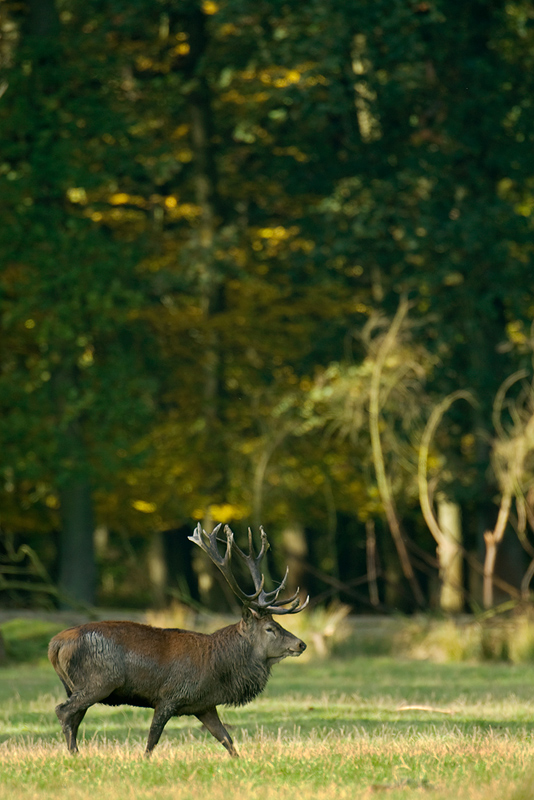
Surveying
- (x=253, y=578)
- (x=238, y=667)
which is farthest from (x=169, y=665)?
(x=253, y=578)

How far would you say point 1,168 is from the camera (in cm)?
2295

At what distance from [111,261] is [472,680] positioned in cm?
1088

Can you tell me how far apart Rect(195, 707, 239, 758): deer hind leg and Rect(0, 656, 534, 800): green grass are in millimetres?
121

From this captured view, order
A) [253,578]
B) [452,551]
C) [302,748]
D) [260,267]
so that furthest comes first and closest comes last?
[260,267] < [452,551] < [253,578] < [302,748]

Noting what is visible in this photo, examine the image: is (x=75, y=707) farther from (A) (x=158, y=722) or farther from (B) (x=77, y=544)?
(B) (x=77, y=544)

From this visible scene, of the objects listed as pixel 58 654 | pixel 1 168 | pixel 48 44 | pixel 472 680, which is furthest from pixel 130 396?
pixel 58 654

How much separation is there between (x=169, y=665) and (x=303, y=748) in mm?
1072

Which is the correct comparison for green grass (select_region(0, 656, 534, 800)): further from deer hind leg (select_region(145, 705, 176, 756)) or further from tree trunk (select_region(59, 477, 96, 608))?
tree trunk (select_region(59, 477, 96, 608))

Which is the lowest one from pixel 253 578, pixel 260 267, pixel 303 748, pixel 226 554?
pixel 260 267

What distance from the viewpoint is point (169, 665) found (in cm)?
873

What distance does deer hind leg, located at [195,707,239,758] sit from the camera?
28.3 ft

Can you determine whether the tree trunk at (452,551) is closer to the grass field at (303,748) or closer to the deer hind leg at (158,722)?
the grass field at (303,748)

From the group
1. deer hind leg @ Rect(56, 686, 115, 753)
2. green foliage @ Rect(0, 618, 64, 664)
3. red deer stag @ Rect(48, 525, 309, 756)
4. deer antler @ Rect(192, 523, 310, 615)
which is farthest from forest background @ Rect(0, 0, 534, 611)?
deer hind leg @ Rect(56, 686, 115, 753)

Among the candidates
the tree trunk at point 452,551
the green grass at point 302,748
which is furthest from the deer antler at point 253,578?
the tree trunk at point 452,551
